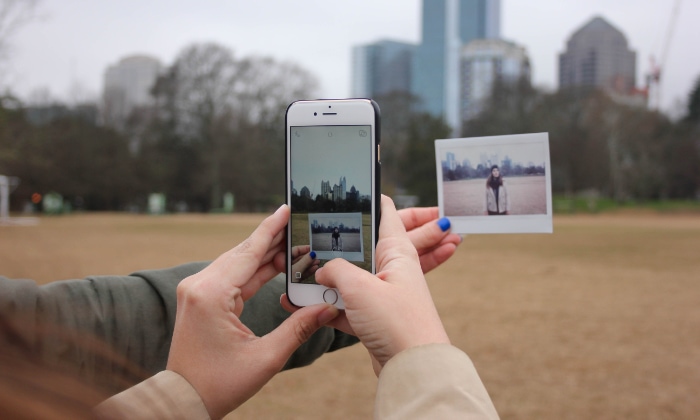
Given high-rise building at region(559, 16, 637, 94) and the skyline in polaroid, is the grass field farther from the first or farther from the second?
high-rise building at region(559, 16, 637, 94)

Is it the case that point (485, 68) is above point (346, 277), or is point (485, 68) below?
above

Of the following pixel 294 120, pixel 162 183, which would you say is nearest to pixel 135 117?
pixel 162 183

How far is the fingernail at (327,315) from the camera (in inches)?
37.0

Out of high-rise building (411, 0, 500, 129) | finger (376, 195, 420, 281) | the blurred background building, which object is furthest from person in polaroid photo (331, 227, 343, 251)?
high-rise building (411, 0, 500, 129)

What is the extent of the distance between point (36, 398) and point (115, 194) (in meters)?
31.1

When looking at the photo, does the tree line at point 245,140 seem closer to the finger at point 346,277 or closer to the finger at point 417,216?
the finger at point 417,216

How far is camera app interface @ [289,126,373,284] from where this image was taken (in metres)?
1.05

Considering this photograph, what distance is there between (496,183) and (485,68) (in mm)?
27635

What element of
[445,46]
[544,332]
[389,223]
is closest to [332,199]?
[389,223]

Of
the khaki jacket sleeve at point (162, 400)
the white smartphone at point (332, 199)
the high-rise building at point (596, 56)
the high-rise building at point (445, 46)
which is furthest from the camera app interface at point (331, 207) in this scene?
the high-rise building at point (596, 56)

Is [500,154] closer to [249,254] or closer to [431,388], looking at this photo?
[249,254]

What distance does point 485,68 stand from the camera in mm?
27672

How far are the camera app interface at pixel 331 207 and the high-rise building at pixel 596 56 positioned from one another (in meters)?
55.7

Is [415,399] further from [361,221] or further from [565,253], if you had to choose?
[565,253]
